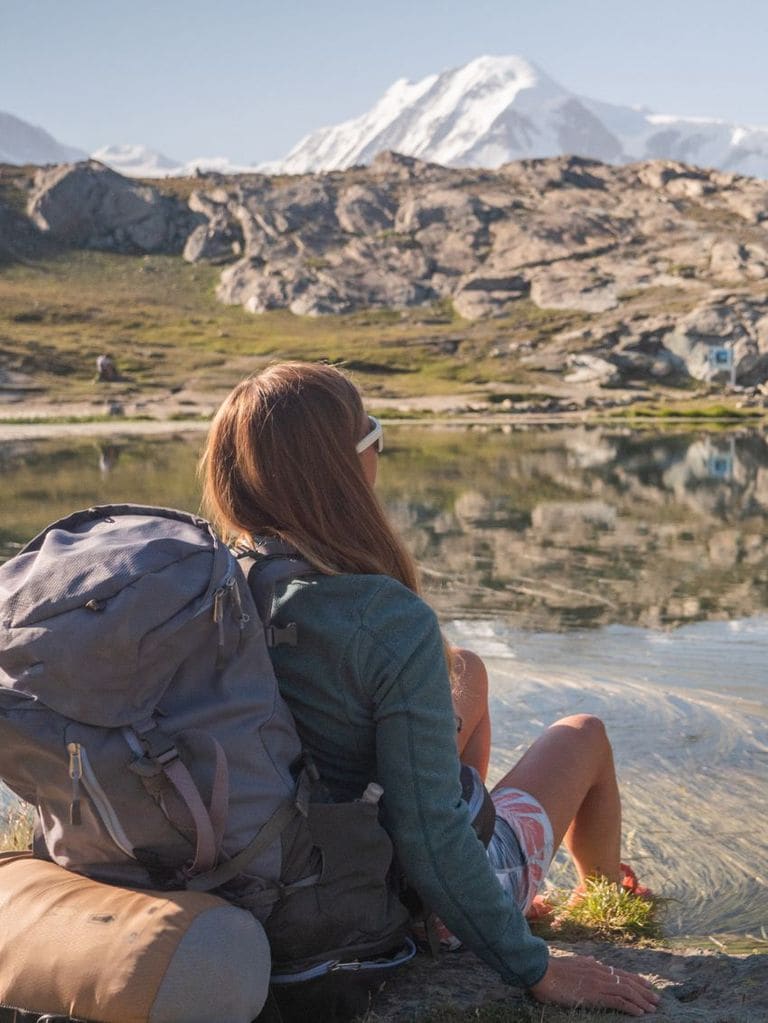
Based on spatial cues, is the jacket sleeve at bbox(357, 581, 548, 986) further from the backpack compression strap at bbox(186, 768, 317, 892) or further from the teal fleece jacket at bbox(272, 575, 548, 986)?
the backpack compression strap at bbox(186, 768, 317, 892)

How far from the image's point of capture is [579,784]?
3.91 meters

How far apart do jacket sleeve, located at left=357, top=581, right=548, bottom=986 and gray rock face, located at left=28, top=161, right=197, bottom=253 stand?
5621 inches

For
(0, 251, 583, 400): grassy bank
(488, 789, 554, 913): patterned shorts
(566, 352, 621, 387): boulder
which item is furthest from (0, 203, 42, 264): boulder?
(488, 789, 554, 913): patterned shorts

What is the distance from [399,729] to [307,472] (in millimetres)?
689

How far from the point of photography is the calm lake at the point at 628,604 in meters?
5.46

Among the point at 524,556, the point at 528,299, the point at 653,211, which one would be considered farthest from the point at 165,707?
the point at 653,211

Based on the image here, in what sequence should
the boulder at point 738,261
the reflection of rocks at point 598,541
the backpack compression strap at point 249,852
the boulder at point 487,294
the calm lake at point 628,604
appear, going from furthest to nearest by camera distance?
the boulder at point 487,294
the boulder at point 738,261
the reflection of rocks at point 598,541
the calm lake at point 628,604
the backpack compression strap at point 249,852

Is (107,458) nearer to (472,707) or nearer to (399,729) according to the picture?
(472,707)

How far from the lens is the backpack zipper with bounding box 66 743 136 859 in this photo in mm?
2613

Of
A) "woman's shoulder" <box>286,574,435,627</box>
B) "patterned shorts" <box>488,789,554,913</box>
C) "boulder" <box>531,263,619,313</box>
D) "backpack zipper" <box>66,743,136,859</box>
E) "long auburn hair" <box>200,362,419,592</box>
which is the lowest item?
"patterned shorts" <box>488,789,554,913</box>

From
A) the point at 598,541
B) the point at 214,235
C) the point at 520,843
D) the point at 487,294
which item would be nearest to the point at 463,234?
the point at 487,294

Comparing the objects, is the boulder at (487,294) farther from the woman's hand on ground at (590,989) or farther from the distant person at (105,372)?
the woman's hand on ground at (590,989)

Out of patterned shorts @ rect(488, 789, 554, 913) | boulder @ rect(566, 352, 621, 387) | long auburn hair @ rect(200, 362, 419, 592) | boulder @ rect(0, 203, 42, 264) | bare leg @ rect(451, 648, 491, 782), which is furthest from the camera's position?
boulder @ rect(0, 203, 42, 264)

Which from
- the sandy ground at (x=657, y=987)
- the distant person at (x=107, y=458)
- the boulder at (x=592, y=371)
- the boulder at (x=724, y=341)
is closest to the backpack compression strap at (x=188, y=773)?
the sandy ground at (x=657, y=987)
